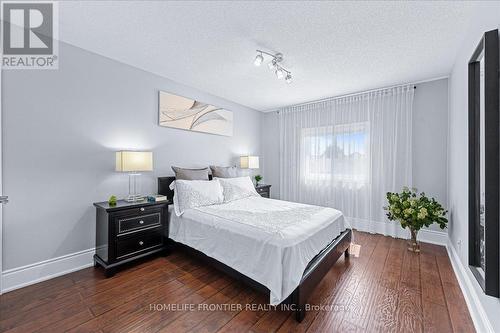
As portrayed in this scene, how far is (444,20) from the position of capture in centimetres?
197

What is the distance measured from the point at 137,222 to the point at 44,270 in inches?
39.6

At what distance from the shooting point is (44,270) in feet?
7.45

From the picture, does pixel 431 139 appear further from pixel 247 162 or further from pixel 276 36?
pixel 247 162

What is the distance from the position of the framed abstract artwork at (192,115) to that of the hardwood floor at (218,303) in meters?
2.19

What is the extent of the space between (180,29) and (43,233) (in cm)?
265

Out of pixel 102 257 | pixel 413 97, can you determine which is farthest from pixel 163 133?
pixel 413 97

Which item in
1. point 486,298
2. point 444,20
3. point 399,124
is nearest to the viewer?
point 486,298

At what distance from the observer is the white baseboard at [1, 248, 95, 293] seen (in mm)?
2076

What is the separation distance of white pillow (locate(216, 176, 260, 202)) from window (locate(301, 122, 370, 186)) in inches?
66.4

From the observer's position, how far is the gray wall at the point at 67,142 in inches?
83.9

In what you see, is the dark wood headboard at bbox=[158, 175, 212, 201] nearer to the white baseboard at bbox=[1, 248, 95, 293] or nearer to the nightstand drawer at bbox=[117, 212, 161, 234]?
the nightstand drawer at bbox=[117, 212, 161, 234]

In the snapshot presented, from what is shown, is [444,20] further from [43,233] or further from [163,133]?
[43,233]

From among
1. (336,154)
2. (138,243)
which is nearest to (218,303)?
(138,243)

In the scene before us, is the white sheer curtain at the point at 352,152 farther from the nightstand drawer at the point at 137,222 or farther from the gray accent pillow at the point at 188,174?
the nightstand drawer at the point at 137,222
